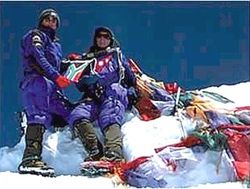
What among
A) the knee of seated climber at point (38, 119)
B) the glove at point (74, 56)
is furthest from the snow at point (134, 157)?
the glove at point (74, 56)

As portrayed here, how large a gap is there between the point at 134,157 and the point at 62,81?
85cm

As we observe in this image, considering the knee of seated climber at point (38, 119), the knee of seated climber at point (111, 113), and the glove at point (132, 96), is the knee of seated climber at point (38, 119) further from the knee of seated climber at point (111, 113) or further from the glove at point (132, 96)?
the glove at point (132, 96)

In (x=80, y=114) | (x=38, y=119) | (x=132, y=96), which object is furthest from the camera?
(x=132, y=96)

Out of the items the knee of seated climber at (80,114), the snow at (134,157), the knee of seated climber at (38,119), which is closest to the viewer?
the snow at (134,157)

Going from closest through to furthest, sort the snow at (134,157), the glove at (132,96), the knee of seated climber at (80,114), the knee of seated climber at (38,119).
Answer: the snow at (134,157), the knee of seated climber at (38,119), the knee of seated climber at (80,114), the glove at (132,96)

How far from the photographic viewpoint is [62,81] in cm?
548

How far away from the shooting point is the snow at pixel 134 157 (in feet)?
15.9

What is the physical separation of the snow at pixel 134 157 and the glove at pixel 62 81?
445 mm

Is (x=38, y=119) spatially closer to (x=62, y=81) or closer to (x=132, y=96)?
(x=62, y=81)

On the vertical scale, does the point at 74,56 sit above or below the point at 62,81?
above

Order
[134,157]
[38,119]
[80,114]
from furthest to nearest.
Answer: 1. [80,114]
2. [38,119]
3. [134,157]

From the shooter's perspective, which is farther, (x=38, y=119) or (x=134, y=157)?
(x=38, y=119)

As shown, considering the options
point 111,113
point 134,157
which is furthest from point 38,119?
point 134,157

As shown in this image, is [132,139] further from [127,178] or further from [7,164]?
[7,164]
